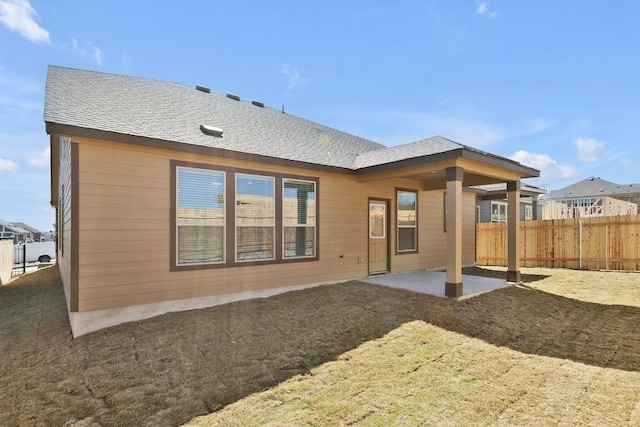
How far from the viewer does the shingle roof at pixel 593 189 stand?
3369 centimetres

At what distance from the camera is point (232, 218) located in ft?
20.5

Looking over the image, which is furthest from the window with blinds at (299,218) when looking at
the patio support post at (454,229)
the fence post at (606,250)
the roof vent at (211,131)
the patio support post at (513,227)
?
the fence post at (606,250)

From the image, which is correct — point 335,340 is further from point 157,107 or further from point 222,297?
point 157,107

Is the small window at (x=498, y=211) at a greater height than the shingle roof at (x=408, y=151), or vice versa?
the shingle roof at (x=408, y=151)

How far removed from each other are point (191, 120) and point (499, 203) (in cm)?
1508

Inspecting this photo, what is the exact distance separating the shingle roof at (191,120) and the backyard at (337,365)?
3215 mm

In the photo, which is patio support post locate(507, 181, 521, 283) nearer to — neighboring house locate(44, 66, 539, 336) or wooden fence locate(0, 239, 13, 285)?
neighboring house locate(44, 66, 539, 336)

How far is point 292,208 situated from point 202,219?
205 cm

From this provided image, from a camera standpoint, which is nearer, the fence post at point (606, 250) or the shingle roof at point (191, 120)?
the shingle roof at point (191, 120)

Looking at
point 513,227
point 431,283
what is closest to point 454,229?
point 431,283

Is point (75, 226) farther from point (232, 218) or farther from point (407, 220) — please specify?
point (407, 220)

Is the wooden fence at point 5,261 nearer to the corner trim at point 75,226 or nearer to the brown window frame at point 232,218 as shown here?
the corner trim at point 75,226

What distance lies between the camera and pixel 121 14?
25.0 feet

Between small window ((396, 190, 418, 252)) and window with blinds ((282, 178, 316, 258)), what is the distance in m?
3.13
